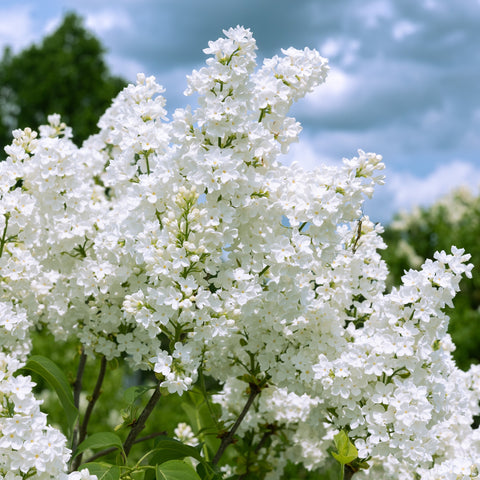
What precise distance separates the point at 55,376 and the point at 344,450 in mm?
1113

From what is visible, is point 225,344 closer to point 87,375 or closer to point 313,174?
point 313,174

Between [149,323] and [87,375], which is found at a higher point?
[87,375]

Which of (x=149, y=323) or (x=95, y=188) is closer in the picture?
(x=149, y=323)

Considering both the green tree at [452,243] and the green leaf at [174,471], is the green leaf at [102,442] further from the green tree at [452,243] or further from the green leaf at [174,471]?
the green tree at [452,243]

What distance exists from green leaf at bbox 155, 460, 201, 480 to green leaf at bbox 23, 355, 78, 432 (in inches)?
19.5

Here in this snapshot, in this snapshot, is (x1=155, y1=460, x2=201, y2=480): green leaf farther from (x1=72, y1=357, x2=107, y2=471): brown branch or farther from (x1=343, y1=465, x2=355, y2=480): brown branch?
A: (x1=72, y1=357, x2=107, y2=471): brown branch

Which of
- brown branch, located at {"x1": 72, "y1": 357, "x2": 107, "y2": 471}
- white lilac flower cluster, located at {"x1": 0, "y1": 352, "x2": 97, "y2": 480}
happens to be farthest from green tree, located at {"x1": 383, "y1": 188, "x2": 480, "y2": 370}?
white lilac flower cluster, located at {"x1": 0, "y1": 352, "x2": 97, "y2": 480}

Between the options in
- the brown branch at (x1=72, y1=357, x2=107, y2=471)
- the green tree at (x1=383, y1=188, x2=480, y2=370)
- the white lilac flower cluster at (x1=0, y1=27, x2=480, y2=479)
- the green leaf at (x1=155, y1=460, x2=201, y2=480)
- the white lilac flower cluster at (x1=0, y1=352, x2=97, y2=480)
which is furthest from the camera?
the green tree at (x1=383, y1=188, x2=480, y2=370)

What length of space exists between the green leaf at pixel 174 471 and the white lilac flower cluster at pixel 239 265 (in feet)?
0.84

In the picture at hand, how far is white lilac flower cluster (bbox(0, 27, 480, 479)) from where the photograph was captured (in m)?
2.34

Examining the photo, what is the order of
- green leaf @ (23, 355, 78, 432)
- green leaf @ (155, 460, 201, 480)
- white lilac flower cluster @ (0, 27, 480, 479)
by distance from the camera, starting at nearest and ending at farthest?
green leaf @ (155, 460, 201, 480) → white lilac flower cluster @ (0, 27, 480, 479) → green leaf @ (23, 355, 78, 432)

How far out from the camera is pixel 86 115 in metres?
24.2

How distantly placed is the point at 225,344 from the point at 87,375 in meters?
6.92

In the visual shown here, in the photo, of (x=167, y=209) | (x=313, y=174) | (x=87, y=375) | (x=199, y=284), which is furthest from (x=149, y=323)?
(x=87, y=375)
